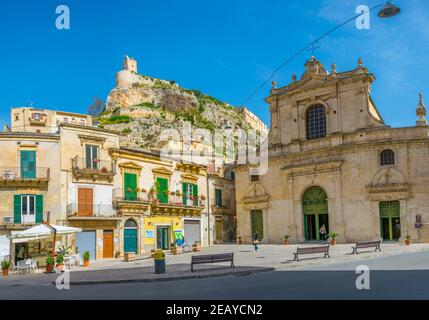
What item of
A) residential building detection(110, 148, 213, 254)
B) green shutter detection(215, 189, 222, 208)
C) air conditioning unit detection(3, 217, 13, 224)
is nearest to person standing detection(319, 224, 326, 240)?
residential building detection(110, 148, 213, 254)

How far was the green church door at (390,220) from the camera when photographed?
36.2 m

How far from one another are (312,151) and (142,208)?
47.6ft

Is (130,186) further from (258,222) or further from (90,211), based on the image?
(258,222)

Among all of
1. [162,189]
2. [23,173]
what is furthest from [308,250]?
[23,173]

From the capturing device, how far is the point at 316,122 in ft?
138

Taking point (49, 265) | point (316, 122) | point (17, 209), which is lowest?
point (49, 265)

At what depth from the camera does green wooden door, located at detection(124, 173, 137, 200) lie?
36.2 metres

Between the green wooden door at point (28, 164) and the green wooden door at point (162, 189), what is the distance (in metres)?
10.1

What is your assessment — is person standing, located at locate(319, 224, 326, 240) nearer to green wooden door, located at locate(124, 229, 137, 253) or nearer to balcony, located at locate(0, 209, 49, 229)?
green wooden door, located at locate(124, 229, 137, 253)

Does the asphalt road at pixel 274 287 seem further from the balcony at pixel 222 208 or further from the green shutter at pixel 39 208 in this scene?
the balcony at pixel 222 208

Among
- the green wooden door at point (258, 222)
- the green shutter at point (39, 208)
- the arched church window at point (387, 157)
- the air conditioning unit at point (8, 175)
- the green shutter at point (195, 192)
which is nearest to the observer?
the air conditioning unit at point (8, 175)

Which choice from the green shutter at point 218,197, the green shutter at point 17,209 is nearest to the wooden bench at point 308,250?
the green shutter at point 17,209

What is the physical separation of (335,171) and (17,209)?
23508 mm
